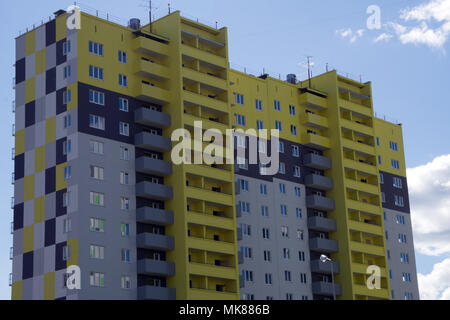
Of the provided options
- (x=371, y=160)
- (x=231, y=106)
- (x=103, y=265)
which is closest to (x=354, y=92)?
(x=371, y=160)

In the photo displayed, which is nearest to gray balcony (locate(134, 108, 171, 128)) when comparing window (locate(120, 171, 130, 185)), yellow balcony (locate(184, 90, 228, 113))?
yellow balcony (locate(184, 90, 228, 113))

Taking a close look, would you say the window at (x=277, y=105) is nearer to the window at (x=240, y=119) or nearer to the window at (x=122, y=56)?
the window at (x=240, y=119)

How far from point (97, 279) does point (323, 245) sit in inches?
1666

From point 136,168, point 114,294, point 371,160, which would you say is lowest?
point 114,294

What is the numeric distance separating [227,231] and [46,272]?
83.6 ft

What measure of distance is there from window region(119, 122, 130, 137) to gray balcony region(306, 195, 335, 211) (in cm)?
3502

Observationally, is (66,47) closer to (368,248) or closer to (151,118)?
(151,118)

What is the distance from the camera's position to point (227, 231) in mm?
106875

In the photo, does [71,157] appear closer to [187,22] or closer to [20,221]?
[20,221]

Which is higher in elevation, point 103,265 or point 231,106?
point 231,106

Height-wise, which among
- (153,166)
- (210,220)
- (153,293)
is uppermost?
(153,166)

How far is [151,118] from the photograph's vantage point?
10150 centimetres

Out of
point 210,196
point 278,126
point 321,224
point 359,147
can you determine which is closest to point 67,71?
point 210,196

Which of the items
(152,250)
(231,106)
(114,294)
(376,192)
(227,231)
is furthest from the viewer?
(376,192)
